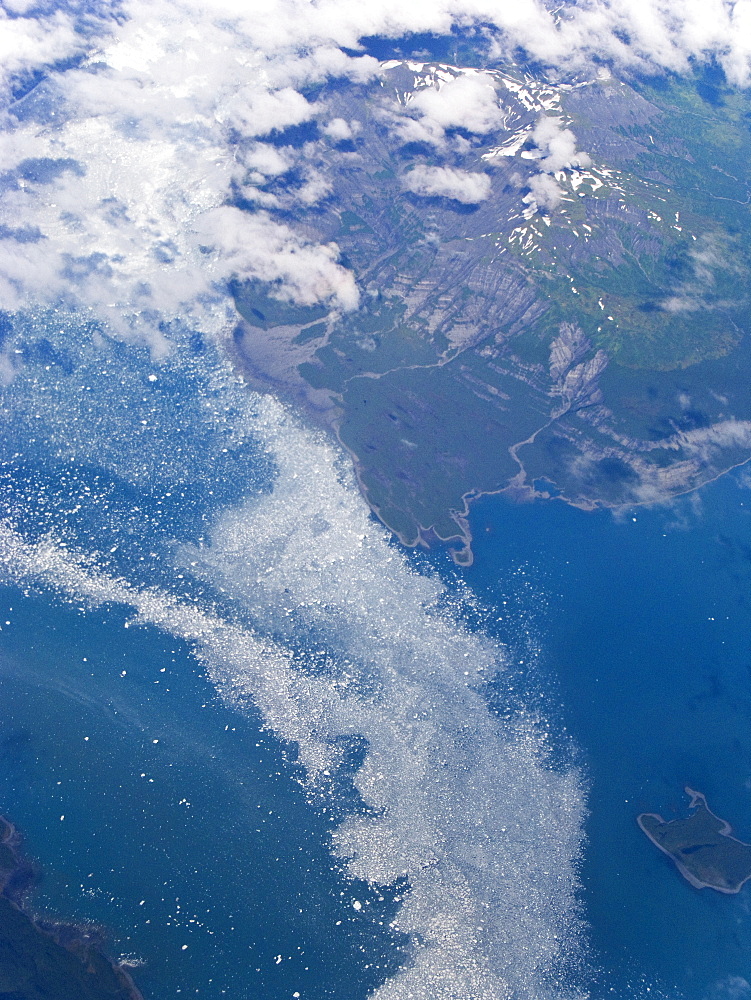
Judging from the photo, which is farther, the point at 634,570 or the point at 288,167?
the point at 288,167

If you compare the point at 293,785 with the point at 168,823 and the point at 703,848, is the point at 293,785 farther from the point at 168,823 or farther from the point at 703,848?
the point at 703,848

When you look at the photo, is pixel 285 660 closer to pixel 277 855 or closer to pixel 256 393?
Result: pixel 277 855

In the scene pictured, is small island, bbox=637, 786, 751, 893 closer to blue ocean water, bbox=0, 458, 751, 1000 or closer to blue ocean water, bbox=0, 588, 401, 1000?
blue ocean water, bbox=0, 458, 751, 1000

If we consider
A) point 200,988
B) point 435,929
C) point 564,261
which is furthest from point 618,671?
point 564,261

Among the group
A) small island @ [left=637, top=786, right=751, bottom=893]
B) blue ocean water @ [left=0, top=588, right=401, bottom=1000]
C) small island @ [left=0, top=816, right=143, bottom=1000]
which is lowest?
small island @ [left=0, top=816, right=143, bottom=1000]

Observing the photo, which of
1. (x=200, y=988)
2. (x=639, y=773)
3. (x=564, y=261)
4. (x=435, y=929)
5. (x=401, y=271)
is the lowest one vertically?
(x=200, y=988)

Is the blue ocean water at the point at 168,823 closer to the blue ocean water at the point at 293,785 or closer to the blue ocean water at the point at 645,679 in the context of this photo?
the blue ocean water at the point at 293,785

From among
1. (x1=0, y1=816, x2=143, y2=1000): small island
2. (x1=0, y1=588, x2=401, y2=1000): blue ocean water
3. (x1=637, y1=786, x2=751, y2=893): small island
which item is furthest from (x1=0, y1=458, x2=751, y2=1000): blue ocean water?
(x1=0, y1=816, x2=143, y2=1000): small island

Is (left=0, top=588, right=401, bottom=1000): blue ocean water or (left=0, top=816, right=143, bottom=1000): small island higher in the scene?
(left=0, top=588, right=401, bottom=1000): blue ocean water
